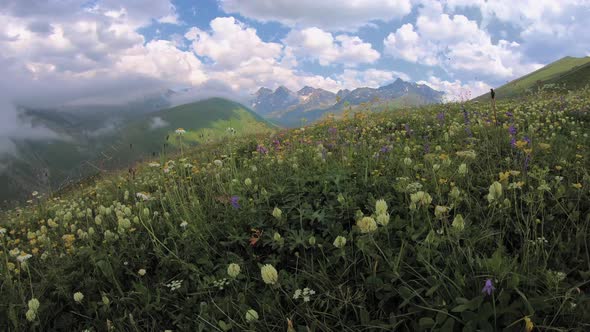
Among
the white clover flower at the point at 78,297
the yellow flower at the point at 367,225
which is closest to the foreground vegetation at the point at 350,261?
the yellow flower at the point at 367,225

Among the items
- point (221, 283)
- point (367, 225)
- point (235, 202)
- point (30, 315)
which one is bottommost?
point (30, 315)

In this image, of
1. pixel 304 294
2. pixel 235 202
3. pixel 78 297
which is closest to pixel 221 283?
pixel 304 294

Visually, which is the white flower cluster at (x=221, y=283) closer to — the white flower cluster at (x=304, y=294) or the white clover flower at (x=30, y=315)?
the white flower cluster at (x=304, y=294)

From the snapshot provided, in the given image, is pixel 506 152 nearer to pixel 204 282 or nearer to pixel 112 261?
pixel 204 282

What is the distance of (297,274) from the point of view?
2482 millimetres

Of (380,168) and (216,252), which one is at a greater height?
(380,168)

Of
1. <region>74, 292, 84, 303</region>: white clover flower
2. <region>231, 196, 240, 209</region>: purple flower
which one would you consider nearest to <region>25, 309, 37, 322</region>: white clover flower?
<region>74, 292, 84, 303</region>: white clover flower

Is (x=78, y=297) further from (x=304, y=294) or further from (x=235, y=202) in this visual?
(x=304, y=294)

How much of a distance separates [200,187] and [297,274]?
3.04 meters

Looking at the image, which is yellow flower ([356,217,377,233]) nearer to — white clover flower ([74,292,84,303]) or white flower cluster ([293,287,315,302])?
white flower cluster ([293,287,315,302])

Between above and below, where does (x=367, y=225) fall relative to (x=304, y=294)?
above

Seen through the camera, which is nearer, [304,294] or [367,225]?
[367,225]

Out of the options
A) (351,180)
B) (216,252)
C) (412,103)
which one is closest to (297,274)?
(216,252)

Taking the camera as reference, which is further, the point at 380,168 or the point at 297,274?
the point at 380,168
